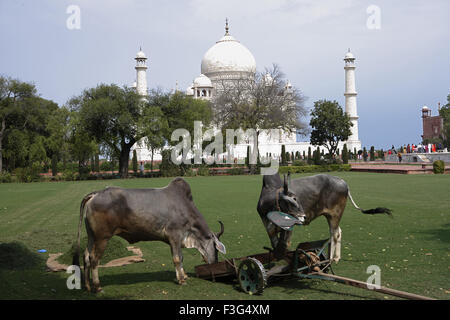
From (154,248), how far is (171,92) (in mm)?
28715

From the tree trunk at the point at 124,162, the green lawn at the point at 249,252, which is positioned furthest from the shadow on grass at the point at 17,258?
the tree trunk at the point at 124,162

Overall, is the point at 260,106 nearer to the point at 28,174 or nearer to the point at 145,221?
the point at 28,174

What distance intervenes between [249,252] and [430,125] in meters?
73.2

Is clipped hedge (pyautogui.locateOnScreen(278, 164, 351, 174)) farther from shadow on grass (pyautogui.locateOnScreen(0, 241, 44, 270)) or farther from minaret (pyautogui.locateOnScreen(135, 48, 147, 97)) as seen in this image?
shadow on grass (pyautogui.locateOnScreen(0, 241, 44, 270))

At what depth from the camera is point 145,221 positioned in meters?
5.26

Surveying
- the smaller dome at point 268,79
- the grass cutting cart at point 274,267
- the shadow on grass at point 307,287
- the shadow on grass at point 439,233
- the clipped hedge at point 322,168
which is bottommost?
the shadow on grass at point 307,287

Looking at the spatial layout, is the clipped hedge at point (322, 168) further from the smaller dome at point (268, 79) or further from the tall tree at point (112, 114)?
the tall tree at point (112, 114)

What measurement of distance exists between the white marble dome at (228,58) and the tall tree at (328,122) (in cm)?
2031

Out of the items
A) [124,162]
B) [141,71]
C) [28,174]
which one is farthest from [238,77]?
[28,174]

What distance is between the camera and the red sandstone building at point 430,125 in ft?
227

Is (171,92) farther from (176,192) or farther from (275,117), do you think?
(176,192)

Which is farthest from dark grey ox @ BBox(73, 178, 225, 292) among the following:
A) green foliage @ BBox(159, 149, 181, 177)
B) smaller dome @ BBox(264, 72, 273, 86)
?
smaller dome @ BBox(264, 72, 273, 86)

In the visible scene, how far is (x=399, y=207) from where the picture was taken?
41.0 feet
